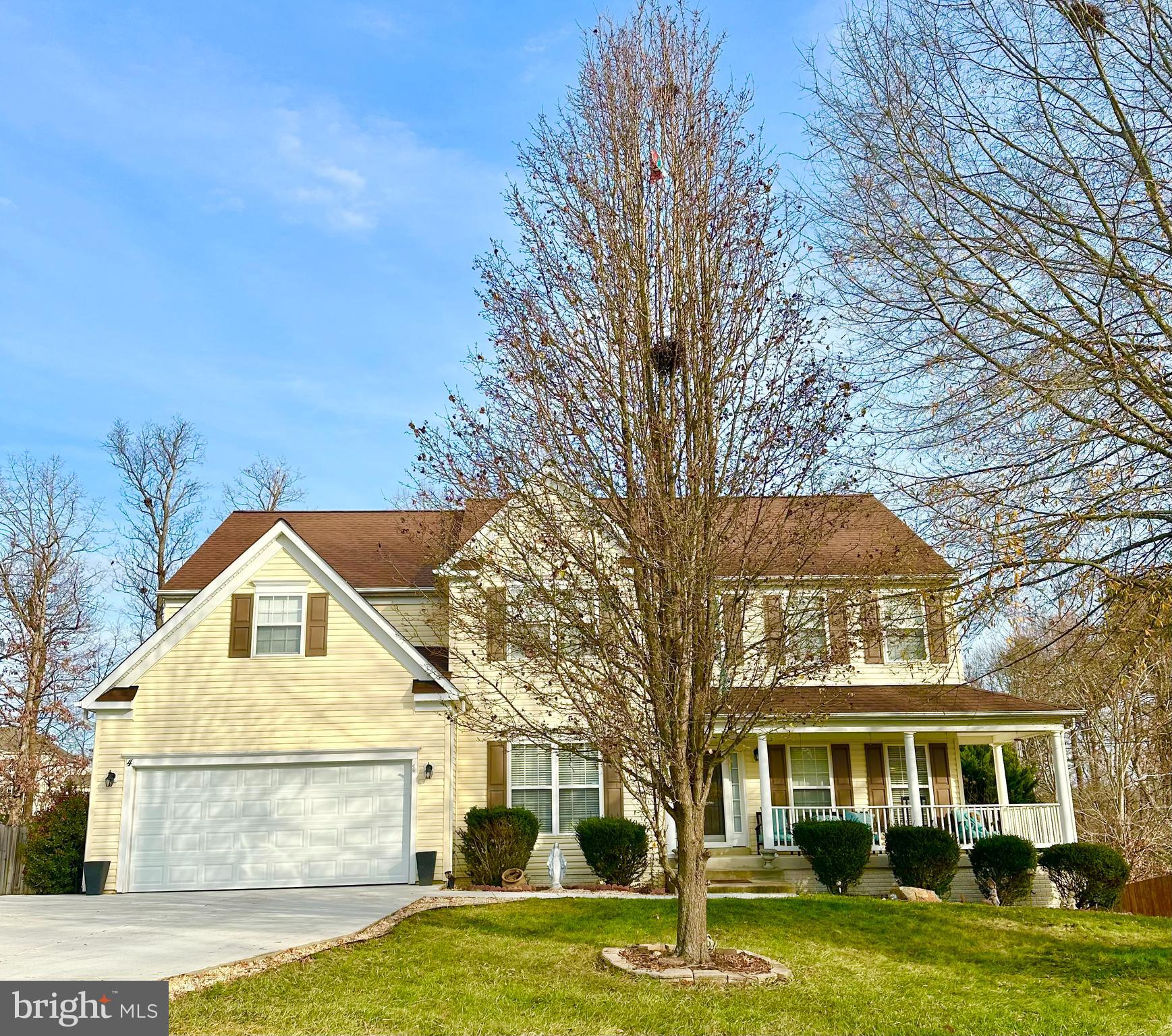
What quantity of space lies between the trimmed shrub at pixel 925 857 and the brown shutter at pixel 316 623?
33.6 feet

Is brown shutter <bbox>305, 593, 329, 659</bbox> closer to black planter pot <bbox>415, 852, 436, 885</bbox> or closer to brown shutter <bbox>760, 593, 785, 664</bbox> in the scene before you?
black planter pot <bbox>415, 852, 436, 885</bbox>

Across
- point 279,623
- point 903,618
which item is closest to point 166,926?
point 279,623

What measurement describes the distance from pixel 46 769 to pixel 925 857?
19750 millimetres

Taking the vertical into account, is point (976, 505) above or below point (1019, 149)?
below

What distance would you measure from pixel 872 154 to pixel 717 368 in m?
2.49

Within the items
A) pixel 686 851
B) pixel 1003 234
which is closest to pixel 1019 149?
pixel 1003 234

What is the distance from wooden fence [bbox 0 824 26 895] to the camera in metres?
18.7

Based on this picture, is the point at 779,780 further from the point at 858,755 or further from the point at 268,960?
the point at 268,960

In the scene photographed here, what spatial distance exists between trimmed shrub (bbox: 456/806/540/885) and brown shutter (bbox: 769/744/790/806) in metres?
4.86

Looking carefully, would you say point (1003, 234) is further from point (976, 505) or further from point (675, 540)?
point (675, 540)

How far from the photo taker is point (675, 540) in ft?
28.5

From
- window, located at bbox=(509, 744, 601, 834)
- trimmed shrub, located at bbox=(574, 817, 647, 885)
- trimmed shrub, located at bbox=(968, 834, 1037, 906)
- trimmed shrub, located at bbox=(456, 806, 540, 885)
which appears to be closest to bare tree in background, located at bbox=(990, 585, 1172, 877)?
trimmed shrub, located at bbox=(968, 834, 1037, 906)

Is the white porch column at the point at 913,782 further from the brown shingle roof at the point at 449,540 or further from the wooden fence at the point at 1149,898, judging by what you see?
the brown shingle roof at the point at 449,540

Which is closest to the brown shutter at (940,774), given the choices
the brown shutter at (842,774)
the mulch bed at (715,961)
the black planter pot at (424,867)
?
the brown shutter at (842,774)
